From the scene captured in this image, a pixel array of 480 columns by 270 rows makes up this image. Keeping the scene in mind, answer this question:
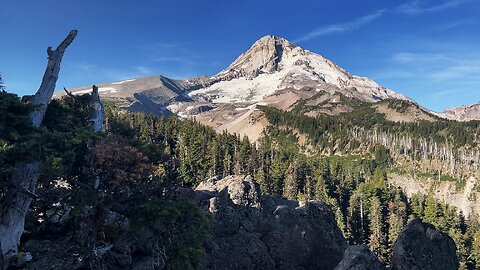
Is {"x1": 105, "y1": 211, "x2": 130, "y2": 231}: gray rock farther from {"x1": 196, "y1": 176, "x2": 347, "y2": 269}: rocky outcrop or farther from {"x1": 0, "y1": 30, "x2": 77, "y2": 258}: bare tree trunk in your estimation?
{"x1": 196, "y1": 176, "x2": 347, "y2": 269}: rocky outcrop

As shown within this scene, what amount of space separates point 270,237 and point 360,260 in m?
12.2

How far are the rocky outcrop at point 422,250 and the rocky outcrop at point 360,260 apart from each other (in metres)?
5.33

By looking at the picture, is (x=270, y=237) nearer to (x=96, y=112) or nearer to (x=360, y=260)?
(x=360, y=260)

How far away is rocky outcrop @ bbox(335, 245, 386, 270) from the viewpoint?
→ 29.9 metres

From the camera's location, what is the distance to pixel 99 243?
22781 millimetres

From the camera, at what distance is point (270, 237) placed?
40.5m

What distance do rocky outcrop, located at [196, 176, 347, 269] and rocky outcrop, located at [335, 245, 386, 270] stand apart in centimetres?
910

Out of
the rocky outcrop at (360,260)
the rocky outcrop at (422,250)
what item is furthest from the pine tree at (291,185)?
the rocky outcrop at (360,260)

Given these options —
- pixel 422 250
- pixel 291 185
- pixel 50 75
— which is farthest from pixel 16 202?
pixel 291 185

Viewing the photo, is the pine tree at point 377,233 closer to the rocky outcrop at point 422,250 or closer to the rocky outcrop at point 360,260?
the rocky outcrop at point 422,250

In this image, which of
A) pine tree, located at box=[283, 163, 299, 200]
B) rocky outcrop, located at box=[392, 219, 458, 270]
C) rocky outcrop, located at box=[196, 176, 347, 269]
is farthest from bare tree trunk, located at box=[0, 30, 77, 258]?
pine tree, located at box=[283, 163, 299, 200]

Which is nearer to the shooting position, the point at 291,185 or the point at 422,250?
the point at 422,250

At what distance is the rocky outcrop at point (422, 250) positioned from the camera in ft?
116

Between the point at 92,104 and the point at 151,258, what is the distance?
434 inches
